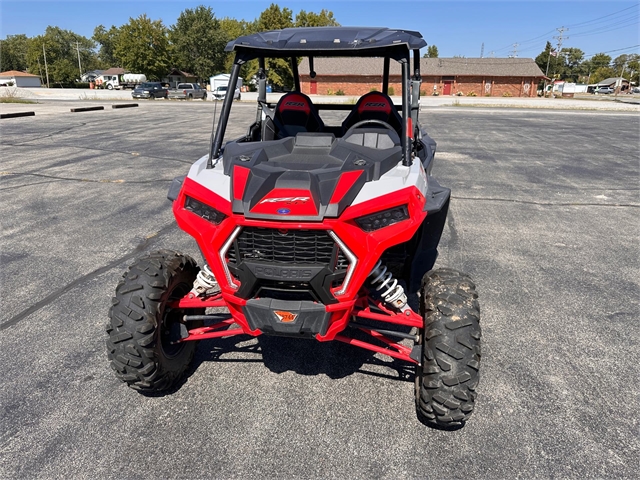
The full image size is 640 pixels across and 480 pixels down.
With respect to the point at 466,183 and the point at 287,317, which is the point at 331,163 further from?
the point at 466,183

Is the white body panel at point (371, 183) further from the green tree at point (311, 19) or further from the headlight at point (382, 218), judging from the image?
the green tree at point (311, 19)

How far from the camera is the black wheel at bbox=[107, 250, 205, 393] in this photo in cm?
297

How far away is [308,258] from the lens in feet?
8.93

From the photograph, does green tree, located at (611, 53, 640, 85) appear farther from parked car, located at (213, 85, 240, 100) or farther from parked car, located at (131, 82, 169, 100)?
parked car, located at (213, 85, 240, 100)

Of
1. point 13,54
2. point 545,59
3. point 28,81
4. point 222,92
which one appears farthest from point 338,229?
point 13,54

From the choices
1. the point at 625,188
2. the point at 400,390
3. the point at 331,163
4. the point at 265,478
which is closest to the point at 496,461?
the point at 400,390

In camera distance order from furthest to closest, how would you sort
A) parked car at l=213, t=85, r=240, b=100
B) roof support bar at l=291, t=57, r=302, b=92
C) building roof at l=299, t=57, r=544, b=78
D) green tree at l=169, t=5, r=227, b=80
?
green tree at l=169, t=5, r=227, b=80 → building roof at l=299, t=57, r=544, b=78 → roof support bar at l=291, t=57, r=302, b=92 → parked car at l=213, t=85, r=240, b=100

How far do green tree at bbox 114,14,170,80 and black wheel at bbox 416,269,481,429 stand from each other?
86.8m

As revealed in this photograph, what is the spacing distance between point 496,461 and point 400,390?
0.80 metres

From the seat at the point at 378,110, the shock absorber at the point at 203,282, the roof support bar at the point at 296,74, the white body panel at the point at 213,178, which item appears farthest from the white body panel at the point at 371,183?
the roof support bar at the point at 296,74

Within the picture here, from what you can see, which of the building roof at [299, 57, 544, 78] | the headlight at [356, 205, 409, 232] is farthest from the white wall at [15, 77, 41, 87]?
the headlight at [356, 205, 409, 232]

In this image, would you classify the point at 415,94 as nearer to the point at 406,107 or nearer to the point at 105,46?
the point at 406,107

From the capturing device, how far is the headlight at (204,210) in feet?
9.45

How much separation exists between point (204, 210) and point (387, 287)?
51.1 inches
